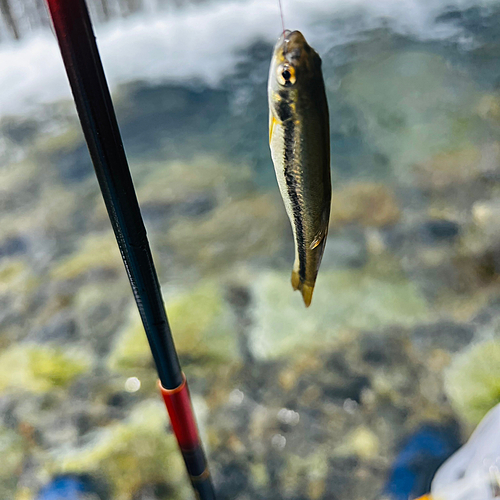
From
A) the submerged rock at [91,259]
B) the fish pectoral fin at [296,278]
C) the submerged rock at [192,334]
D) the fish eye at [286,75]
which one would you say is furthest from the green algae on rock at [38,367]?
the fish eye at [286,75]

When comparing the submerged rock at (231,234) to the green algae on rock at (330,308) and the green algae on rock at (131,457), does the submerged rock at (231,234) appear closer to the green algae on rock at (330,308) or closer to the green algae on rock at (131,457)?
the green algae on rock at (330,308)

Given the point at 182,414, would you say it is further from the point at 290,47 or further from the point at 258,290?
the point at 258,290

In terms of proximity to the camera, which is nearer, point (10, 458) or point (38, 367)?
point (10, 458)

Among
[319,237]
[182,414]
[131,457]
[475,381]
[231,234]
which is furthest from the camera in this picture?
[231,234]

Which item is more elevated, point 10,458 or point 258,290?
point 10,458

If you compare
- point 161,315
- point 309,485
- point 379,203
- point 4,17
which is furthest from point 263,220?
point 4,17

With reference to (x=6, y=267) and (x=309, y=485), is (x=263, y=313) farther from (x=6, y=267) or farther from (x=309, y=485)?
(x=6, y=267)

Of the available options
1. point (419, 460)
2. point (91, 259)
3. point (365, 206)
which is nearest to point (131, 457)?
point (419, 460)
